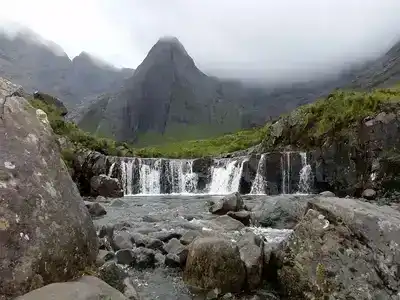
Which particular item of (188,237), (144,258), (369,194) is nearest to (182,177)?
(369,194)

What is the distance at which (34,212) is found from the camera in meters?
8.88

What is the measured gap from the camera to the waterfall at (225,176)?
203 ft

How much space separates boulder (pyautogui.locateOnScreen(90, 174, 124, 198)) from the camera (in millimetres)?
55906

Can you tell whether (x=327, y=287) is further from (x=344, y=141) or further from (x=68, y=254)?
(x=344, y=141)

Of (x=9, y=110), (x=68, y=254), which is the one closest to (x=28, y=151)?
(x=9, y=110)

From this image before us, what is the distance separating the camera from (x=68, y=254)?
30.2 ft

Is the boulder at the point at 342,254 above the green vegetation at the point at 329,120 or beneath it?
beneath

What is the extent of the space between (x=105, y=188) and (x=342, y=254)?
46.9m

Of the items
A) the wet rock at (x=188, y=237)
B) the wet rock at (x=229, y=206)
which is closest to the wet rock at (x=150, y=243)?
the wet rock at (x=188, y=237)

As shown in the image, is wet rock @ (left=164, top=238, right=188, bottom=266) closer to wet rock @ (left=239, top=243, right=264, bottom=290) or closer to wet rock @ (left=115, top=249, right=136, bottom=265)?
wet rock @ (left=115, top=249, right=136, bottom=265)

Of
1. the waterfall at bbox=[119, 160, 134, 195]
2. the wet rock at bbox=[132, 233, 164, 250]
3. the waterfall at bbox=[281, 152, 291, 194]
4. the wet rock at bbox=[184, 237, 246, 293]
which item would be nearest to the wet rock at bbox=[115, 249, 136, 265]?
the wet rock at bbox=[132, 233, 164, 250]

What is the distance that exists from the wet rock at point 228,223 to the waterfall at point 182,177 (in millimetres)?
42470

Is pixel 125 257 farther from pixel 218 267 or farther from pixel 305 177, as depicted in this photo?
pixel 305 177

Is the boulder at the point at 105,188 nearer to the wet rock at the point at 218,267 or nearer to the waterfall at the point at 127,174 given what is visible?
the waterfall at the point at 127,174
